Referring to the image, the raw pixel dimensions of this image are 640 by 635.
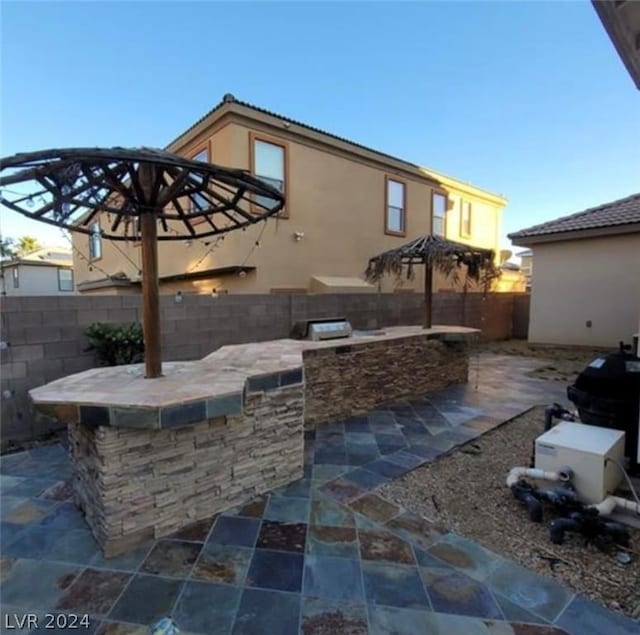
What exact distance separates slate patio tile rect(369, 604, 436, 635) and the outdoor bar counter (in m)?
1.54

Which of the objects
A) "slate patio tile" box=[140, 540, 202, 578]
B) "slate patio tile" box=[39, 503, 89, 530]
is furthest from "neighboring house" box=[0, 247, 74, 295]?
"slate patio tile" box=[140, 540, 202, 578]

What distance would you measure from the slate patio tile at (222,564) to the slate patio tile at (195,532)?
134 millimetres

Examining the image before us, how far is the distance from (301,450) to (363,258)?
8.50m

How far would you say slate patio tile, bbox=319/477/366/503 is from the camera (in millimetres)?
3312

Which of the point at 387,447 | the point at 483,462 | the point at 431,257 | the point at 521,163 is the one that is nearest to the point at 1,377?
the point at 387,447

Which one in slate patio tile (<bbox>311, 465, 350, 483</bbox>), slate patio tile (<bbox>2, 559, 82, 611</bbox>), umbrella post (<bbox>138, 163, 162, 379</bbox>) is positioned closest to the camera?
slate patio tile (<bbox>2, 559, 82, 611</bbox>)

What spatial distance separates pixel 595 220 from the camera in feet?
35.8

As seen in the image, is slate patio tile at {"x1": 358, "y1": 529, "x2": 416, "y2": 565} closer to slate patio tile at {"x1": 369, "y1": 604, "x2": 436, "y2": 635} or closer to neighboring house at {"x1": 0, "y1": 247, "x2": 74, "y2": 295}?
slate patio tile at {"x1": 369, "y1": 604, "x2": 436, "y2": 635}

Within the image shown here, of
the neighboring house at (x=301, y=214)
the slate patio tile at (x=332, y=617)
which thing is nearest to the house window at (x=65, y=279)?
the neighboring house at (x=301, y=214)

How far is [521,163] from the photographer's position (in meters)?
13.7

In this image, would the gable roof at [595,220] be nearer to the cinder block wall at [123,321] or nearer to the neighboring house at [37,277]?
the cinder block wall at [123,321]

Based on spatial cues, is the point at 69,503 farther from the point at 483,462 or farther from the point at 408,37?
the point at 408,37

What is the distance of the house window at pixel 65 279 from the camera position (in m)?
20.3

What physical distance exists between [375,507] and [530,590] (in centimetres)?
122
